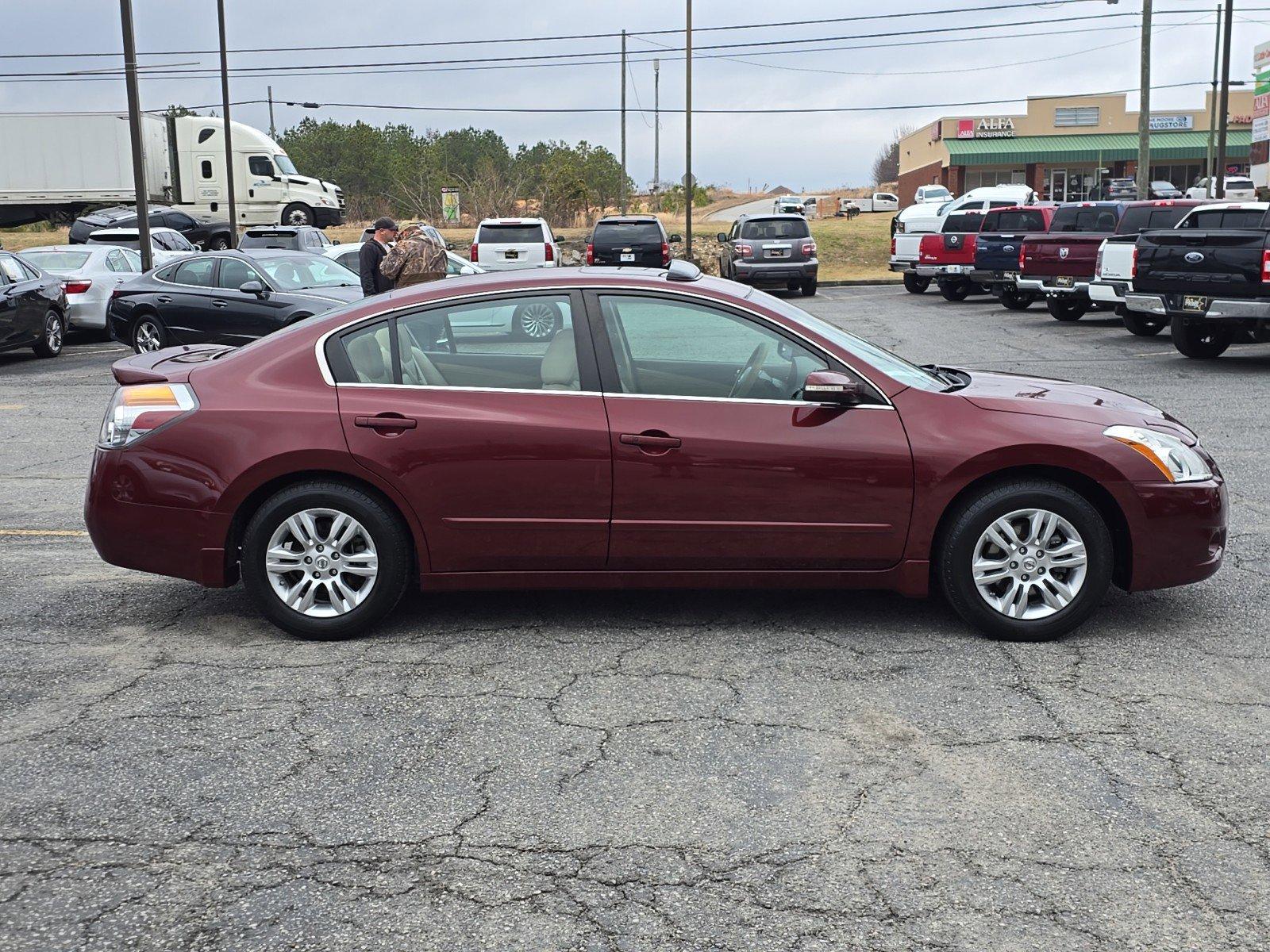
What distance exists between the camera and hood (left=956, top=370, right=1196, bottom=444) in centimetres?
565

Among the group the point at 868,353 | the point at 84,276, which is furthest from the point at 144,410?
the point at 84,276

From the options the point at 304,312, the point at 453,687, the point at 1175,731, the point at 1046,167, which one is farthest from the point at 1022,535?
the point at 1046,167

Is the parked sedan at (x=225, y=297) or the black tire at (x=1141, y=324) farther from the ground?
the parked sedan at (x=225, y=297)

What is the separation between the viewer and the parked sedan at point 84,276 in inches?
838

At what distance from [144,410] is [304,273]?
12.4m

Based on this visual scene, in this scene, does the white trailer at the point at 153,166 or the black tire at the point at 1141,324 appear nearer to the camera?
the black tire at the point at 1141,324

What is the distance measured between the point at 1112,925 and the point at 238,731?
9.50 feet

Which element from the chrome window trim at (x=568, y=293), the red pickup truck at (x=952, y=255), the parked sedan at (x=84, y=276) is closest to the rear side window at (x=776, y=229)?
the red pickup truck at (x=952, y=255)

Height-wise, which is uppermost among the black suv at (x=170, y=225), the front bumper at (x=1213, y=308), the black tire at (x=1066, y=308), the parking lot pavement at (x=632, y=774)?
the black suv at (x=170, y=225)

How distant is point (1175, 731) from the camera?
182 inches

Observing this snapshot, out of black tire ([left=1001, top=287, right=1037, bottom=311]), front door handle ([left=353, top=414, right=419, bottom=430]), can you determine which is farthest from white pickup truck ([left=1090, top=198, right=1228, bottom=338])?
front door handle ([left=353, top=414, right=419, bottom=430])

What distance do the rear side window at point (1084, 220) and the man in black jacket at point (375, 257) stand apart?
14.3m

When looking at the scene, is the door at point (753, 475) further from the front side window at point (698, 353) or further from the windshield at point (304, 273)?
the windshield at point (304, 273)

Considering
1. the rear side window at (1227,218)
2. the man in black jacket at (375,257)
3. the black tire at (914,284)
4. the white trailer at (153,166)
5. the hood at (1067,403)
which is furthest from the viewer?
the white trailer at (153,166)
